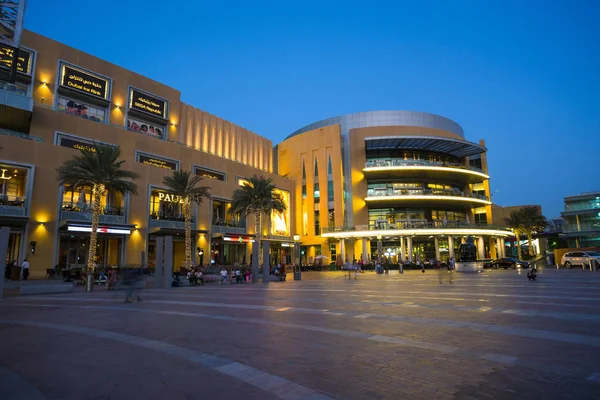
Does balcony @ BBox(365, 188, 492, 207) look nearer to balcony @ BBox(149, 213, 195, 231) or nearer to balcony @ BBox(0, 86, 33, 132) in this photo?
balcony @ BBox(149, 213, 195, 231)

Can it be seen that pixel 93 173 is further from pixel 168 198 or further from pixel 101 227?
pixel 168 198

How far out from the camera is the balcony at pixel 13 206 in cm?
3102

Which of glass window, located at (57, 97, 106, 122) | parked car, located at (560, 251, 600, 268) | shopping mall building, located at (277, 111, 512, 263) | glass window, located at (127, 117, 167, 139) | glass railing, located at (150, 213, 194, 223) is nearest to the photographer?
parked car, located at (560, 251, 600, 268)

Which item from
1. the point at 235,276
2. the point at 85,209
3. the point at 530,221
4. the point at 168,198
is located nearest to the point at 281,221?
the point at 168,198

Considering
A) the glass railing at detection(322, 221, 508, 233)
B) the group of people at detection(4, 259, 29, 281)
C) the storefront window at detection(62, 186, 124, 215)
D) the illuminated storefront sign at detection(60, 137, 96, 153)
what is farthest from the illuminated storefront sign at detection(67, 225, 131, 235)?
the glass railing at detection(322, 221, 508, 233)

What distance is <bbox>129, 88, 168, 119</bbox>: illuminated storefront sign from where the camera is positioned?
4801 cm

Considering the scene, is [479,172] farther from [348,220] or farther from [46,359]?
[46,359]

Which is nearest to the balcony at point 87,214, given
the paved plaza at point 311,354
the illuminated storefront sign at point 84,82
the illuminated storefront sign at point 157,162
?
the illuminated storefront sign at point 157,162

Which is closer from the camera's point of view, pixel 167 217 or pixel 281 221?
pixel 167 217

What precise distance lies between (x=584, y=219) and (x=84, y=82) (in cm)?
8047

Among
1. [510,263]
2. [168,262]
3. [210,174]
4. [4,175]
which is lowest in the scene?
[510,263]

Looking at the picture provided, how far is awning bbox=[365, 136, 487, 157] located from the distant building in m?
19.8

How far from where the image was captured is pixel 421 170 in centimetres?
6062

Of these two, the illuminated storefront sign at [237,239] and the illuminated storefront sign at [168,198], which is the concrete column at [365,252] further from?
the illuminated storefront sign at [168,198]
